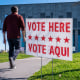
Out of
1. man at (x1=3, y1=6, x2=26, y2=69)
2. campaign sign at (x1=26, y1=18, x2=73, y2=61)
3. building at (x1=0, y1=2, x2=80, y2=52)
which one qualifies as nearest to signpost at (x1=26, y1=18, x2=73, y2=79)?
campaign sign at (x1=26, y1=18, x2=73, y2=61)

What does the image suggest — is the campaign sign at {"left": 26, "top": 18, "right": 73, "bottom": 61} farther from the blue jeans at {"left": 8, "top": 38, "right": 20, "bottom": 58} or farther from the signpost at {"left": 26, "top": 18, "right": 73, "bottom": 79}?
the blue jeans at {"left": 8, "top": 38, "right": 20, "bottom": 58}

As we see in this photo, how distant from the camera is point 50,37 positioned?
393cm

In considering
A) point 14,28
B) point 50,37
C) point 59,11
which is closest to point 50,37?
point 50,37

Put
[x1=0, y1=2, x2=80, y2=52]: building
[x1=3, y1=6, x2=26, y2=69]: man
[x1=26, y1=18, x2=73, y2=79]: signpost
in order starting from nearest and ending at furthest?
[x1=26, y1=18, x2=73, y2=79]: signpost
[x1=3, y1=6, x2=26, y2=69]: man
[x1=0, y1=2, x2=80, y2=52]: building

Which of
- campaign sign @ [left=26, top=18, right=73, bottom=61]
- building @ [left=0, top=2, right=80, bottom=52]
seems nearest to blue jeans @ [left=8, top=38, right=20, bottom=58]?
campaign sign @ [left=26, top=18, right=73, bottom=61]

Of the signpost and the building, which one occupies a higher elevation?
the building

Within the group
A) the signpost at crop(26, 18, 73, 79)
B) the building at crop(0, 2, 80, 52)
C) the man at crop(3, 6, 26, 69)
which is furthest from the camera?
the building at crop(0, 2, 80, 52)

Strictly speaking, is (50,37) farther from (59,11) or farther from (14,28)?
(59,11)

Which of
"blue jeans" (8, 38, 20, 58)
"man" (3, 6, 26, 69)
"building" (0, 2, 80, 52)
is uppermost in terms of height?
"building" (0, 2, 80, 52)

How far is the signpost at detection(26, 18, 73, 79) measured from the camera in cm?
383

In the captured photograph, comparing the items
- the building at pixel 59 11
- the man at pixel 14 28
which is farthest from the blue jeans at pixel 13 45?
the building at pixel 59 11

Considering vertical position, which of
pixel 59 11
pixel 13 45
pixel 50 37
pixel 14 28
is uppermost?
pixel 59 11

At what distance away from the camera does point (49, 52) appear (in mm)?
4043

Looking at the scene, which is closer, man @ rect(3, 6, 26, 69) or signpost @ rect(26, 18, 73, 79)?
signpost @ rect(26, 18, 73, 79)
